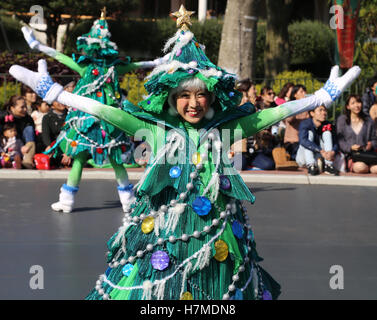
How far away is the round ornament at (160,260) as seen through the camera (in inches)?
171

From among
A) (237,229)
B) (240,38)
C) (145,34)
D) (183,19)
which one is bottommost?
(237,229)

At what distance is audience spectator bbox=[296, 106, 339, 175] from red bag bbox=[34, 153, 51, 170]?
3.98 m

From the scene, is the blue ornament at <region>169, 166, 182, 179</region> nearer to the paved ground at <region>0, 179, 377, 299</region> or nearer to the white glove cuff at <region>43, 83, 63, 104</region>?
the white glove cuff at <region>43, 83, 63, 104</region>

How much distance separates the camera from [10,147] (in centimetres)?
1198

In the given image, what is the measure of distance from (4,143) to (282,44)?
9.81m

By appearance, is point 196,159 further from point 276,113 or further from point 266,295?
point 266,295

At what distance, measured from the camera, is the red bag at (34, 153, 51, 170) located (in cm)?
1180

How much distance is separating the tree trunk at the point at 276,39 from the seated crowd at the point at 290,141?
700cm

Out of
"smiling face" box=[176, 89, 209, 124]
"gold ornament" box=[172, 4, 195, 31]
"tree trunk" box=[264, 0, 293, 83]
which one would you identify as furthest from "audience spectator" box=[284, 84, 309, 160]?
"smiling face" box=[176, 89, 209, 124]

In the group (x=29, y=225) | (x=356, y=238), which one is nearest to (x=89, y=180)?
(x=29, y=225)

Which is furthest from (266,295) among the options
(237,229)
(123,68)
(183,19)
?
(123,68)

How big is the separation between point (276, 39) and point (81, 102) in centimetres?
1551

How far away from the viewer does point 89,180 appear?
11414 millimetres
